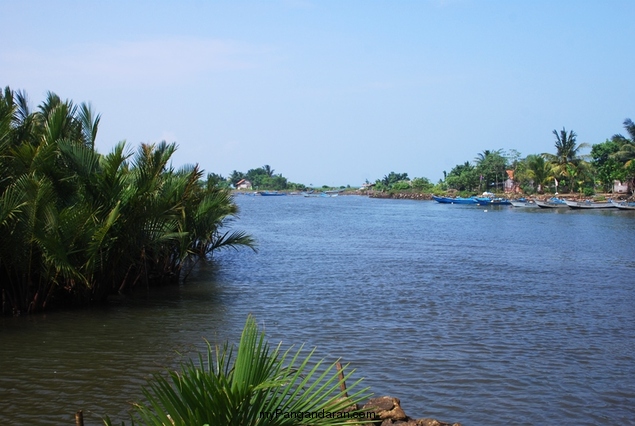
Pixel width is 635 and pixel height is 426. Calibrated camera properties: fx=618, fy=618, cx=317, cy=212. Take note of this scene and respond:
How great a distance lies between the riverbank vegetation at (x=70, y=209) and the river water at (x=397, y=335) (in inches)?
31.4

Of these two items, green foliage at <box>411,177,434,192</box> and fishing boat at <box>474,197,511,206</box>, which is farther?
green foliage at <box>411,177,434,192</box>

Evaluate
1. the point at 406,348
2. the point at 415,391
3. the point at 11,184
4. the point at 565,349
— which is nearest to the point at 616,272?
the point at 565,349

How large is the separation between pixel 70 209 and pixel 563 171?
81074 millimetres

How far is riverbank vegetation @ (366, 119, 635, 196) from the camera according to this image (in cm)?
7400

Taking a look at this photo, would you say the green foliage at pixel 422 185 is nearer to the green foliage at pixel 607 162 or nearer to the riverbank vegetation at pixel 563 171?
the riverbank vegetation at pixel 563 171

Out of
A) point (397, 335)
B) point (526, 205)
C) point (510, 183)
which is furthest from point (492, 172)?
point (397, 335)

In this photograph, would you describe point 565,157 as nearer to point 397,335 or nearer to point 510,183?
point 510,183

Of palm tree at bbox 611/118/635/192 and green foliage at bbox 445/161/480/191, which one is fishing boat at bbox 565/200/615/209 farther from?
green foliage at bbox 445/161/480/191

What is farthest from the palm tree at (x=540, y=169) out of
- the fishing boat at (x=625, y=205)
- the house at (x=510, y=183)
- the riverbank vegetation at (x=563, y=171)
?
the fishing boat at (x=625, y=205)

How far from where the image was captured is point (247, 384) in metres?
4.03

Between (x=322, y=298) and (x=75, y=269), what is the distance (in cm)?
691

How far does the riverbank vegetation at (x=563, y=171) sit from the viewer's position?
2913 inches

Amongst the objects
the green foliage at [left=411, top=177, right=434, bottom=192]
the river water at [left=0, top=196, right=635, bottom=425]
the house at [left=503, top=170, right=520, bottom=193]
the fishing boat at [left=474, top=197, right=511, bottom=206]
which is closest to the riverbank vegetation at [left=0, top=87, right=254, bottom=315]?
the river water at [left=0, top=196, right=635, bottom=425]

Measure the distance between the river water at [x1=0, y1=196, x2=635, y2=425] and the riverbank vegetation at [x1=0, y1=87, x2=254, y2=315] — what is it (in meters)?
0.80
